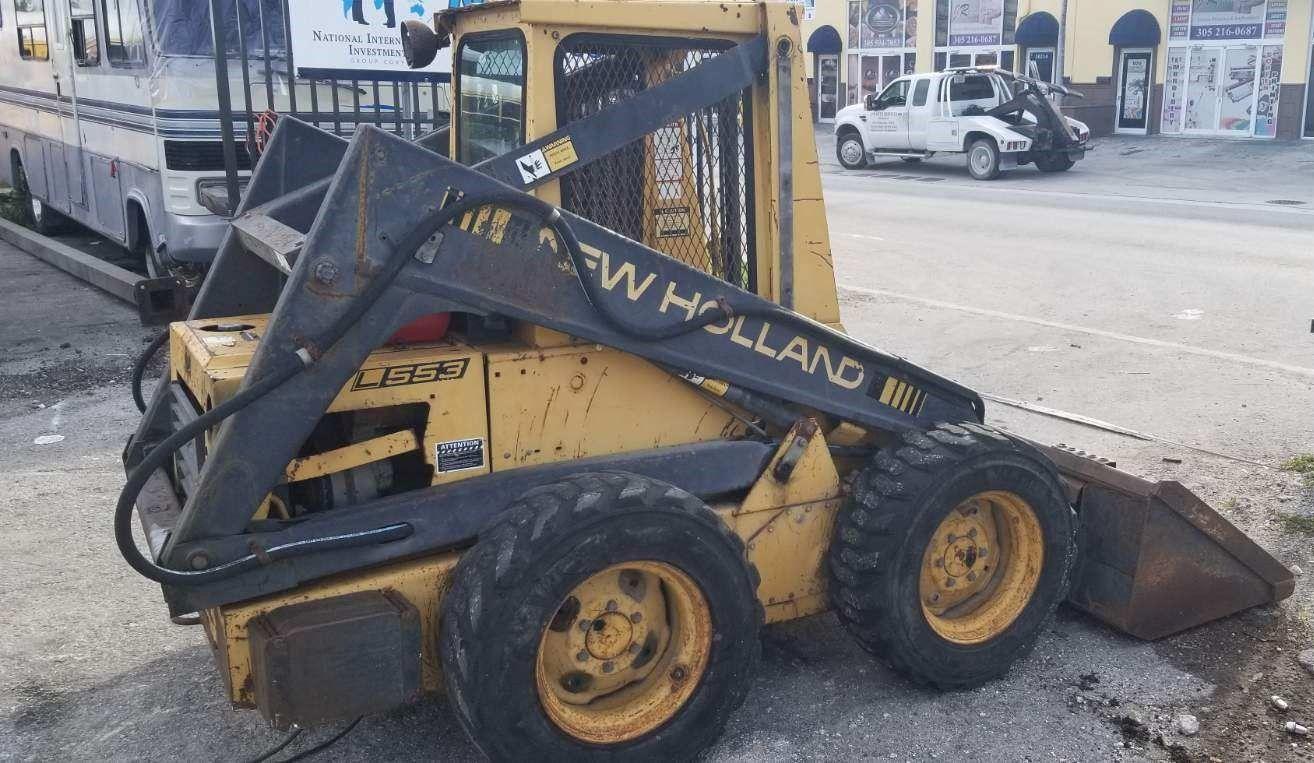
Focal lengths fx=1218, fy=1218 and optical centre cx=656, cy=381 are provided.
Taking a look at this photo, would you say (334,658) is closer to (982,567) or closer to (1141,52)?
(982,567)

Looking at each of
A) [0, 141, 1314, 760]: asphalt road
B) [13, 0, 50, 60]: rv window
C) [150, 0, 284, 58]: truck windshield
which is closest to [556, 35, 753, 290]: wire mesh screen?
[0, 141, 1314, 760]: asphalt road

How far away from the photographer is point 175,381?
449 cm

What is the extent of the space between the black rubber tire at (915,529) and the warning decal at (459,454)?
1.26m

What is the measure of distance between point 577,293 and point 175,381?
1.79m

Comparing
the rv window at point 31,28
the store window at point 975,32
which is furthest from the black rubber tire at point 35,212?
the store window at point 975,32

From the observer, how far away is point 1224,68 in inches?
1157

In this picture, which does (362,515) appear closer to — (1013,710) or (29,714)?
(29,714)

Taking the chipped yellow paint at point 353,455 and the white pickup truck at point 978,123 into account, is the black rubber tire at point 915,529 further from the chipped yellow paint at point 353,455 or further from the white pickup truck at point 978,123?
the white pickup truck at point 978,123

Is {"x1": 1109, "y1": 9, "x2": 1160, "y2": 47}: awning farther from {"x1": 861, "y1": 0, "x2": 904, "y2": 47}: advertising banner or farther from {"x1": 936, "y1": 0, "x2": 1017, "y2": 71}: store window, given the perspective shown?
{"x1": 861, "y1": 0, "x2": 904, "y2": 47}: advertising banner

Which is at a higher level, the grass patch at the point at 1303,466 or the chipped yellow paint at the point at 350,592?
the chipped yellow paint at the point at 350,592

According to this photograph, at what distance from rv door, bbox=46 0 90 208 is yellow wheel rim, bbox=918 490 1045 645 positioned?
952cm

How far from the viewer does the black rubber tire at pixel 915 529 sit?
403 centimetres

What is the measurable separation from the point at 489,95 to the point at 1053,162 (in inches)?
859

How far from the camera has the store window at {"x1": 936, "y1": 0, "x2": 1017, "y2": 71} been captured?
109 ft
